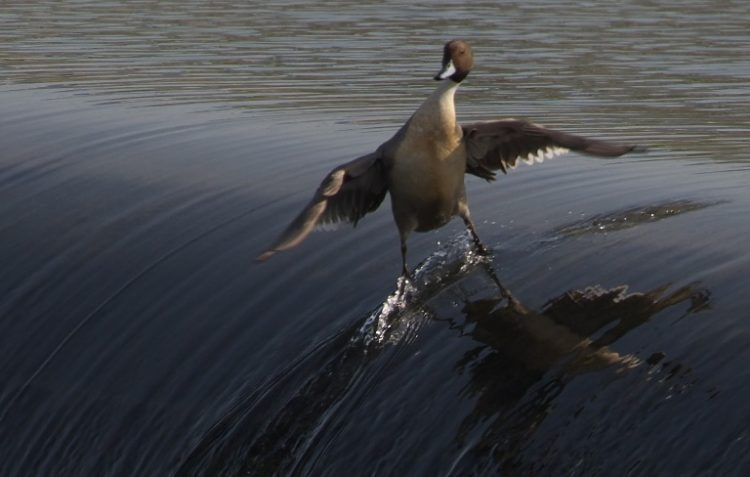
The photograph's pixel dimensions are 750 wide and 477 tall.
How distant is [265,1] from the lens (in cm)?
1942

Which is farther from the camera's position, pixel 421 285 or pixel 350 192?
pixel 350 192

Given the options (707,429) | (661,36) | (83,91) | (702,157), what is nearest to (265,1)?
(661,36)

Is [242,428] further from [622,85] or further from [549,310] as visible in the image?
[622,85]

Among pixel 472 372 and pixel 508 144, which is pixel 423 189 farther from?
pixel 472 372

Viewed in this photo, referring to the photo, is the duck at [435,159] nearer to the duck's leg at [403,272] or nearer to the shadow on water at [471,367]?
the duck's leg at [403,272]

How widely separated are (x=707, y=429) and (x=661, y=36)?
10799 millimetres

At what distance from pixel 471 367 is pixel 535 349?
257 millimetres

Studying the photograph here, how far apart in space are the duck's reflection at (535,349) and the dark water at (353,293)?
0.01m

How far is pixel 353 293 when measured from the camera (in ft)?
24.5

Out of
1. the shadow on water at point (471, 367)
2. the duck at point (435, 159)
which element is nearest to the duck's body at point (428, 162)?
the duck at point (435, 159)

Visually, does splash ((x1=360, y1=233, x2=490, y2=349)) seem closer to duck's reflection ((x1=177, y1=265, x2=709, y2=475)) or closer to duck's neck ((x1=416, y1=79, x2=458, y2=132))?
duck's reflection ((x1=177, y1=265, x2=709, y2=475))

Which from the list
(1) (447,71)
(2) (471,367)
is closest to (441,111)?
(1) (447,71)

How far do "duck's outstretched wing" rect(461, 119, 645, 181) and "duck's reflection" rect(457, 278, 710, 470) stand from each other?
Result: 91 centimetres

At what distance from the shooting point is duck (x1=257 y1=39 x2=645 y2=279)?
7465 mm
